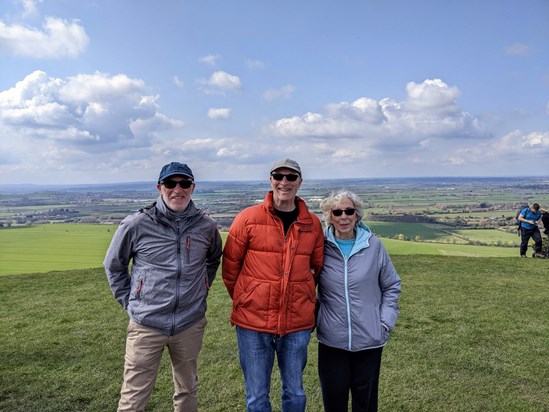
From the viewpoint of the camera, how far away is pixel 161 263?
10.2 ft

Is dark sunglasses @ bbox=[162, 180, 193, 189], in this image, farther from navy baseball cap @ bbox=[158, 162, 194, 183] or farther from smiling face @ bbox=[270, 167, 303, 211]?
smiling face @ bbox=[270, 167, 303, 211]

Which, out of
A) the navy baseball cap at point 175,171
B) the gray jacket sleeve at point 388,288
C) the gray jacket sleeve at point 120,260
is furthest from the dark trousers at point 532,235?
the gray jacket sleeve at point 120,260

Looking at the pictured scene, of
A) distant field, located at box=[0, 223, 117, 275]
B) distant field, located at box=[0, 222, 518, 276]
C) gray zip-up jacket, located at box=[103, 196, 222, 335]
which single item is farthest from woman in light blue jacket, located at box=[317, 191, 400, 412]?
distant field, located at box=[0, 223, 117, 275]

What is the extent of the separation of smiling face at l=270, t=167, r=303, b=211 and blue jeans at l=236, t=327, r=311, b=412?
103cm

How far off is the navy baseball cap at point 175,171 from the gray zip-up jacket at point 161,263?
20 cm

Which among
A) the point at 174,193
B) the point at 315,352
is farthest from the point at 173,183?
the point at 315,352

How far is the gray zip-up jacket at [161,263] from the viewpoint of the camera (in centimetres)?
312

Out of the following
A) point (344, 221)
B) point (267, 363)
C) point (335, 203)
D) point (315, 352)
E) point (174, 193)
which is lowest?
point (315, 352)

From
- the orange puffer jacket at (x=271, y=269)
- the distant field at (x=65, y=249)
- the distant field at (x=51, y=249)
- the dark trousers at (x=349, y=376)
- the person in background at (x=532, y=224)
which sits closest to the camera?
the orange puffer jacket at (x=271, y=269)

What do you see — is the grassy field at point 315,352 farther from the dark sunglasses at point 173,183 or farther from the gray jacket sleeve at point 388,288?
the dark sunglasses at point 173,183

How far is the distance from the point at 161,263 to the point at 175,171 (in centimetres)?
72

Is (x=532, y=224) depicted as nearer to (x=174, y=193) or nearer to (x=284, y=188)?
(x=284, y=188)

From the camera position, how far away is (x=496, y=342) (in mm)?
6141

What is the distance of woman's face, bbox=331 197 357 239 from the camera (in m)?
3.23
